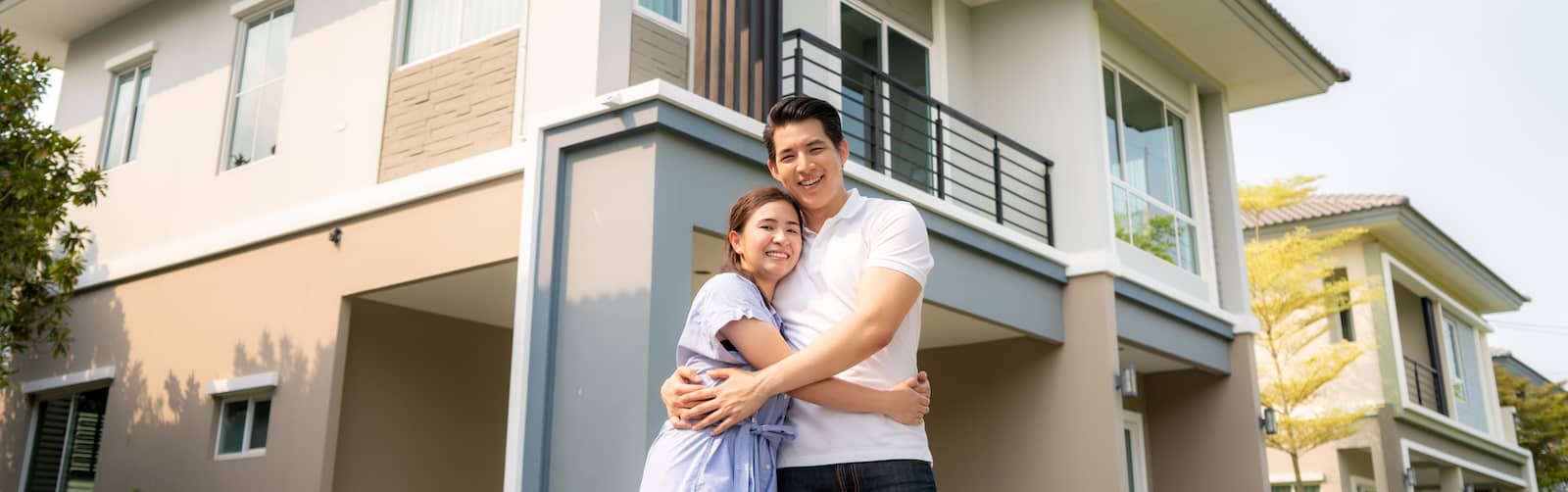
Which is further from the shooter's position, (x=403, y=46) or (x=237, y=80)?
(x=237, y=80)

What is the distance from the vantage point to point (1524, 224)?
25141 mm

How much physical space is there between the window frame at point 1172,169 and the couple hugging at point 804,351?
673cm

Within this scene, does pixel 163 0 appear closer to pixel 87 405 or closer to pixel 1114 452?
pixel 87 405

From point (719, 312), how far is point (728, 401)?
171 millimetres

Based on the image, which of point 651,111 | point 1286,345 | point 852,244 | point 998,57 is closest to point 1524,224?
point 1286,345

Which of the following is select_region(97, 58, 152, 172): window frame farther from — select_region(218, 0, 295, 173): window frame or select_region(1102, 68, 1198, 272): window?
select_region(1102, 68, 1198, 272): window

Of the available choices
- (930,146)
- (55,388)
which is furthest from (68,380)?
(930,146)

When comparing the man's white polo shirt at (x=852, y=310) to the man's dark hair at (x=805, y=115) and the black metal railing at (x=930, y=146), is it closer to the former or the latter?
the man's dark hair at (x=805, y=115)

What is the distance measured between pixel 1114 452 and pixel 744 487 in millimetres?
6469

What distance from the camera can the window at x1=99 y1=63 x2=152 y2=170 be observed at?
974 cm

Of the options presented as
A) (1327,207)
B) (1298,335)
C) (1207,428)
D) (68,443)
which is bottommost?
(68,443)

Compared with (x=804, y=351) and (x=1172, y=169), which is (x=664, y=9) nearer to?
(x=804, y=351)

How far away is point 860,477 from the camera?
7.40ft

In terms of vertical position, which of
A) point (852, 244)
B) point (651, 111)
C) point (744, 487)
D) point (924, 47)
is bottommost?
point (744, 487)
